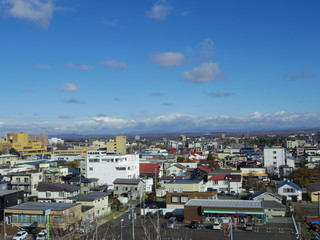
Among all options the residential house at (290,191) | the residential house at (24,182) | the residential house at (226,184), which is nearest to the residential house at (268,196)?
the residential house at (290,191)

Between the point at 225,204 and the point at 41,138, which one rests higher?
the point at 41,138

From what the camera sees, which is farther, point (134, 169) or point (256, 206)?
point (134, 169)

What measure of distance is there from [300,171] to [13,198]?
14.8 meters

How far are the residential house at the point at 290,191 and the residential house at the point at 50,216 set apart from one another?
9.11 m

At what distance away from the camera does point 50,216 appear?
1028 centimetres

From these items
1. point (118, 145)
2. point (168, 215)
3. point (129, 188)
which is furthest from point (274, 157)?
point (118, 145)

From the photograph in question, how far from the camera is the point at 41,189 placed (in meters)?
14.3

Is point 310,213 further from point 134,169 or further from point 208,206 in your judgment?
point 134,169

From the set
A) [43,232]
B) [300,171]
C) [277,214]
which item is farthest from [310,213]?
[43,232]

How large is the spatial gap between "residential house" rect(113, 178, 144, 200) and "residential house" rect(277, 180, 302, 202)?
6.33m

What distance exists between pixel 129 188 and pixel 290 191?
7328 mm

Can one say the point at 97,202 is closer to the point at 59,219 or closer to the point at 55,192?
the point at 59,219

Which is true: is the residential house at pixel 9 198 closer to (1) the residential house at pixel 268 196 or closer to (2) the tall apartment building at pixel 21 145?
(1) the residential house at pixel 268 196

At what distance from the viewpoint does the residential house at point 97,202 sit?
12.2m
